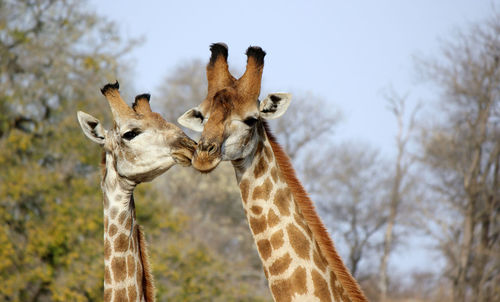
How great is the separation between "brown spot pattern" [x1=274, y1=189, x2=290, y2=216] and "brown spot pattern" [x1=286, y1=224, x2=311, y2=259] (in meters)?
0.13

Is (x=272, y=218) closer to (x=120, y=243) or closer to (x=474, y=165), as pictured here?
(x=120, y=243)

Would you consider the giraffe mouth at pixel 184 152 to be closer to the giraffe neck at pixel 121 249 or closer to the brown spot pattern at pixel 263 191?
the giraffe neck at pixel 121 249

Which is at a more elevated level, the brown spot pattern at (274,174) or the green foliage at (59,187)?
the brown spot pattern at (274,174)

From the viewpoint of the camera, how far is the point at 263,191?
5750 mm

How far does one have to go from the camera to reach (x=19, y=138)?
60.8 feet

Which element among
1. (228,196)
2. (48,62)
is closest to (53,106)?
(48,62)

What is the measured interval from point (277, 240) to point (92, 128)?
222 cm

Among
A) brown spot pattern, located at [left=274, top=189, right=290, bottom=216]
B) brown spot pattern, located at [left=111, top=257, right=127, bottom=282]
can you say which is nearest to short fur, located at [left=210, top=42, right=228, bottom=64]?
brown spot pattern, located at [left=274, top=189, right=290, bottom=216]

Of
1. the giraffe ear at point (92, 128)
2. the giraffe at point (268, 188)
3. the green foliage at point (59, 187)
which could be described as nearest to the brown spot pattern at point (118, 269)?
the giraffe ear at point (92, 128)

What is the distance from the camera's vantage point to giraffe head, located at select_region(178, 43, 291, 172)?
543 cm

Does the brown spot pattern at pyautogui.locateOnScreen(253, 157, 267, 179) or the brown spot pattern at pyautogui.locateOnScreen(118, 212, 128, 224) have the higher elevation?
the brown spot pattern at pyautogui.locateOnScreen(253, 157, 267, 179)

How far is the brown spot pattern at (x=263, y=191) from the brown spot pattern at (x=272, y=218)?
13cm

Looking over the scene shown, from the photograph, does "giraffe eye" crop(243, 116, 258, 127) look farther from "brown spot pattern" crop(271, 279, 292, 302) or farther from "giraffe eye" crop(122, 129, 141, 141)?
"brown spot pattern" crop(271, 279, 292, 302)

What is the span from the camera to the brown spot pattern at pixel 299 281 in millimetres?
5371
